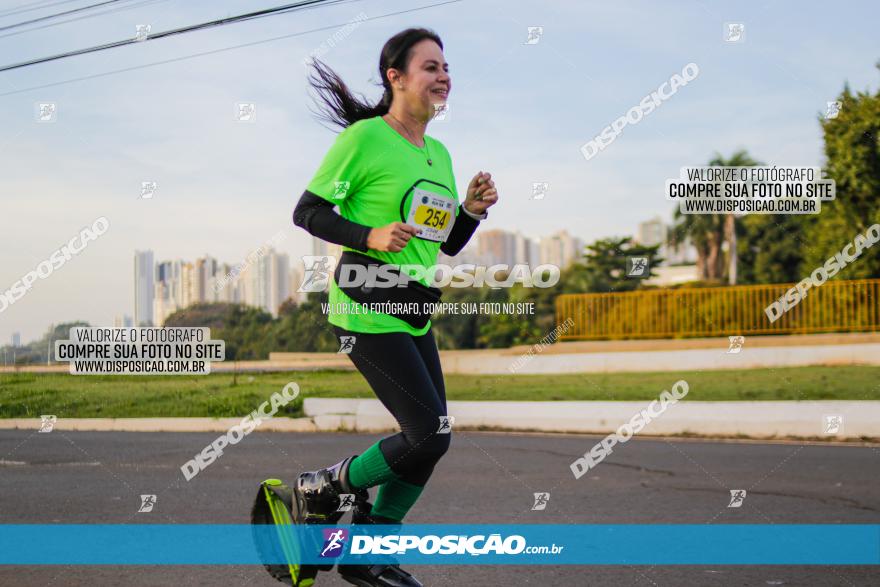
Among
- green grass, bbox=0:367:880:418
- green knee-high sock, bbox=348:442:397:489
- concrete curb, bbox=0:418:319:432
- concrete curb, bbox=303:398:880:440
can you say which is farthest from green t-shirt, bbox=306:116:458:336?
concrete curb, bbox=0:418:319:432

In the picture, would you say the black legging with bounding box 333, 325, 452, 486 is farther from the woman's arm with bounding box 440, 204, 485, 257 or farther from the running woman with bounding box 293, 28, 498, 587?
the woman's arm with bounding box 440, 204, 485, 257

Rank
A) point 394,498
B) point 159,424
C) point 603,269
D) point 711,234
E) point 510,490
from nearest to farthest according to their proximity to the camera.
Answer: point 394,498 → point 510,490 → point 159,424 → point 603,269 → point 711,234

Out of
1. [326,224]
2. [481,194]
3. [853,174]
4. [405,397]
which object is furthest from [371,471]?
[853,174]

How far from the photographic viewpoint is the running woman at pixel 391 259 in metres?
3.29

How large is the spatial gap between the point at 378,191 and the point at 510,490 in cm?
395

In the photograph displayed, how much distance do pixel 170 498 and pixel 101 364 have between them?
5.67 metres

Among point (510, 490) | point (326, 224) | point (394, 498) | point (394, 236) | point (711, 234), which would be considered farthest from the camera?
point (711, 234)

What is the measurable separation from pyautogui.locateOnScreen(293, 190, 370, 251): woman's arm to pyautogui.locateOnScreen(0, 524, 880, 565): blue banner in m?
1.28

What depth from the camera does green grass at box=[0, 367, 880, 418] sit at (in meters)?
13.3

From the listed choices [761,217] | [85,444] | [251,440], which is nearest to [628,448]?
[251,440]

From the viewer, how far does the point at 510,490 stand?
22.4ft

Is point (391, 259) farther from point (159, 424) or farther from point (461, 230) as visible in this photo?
point (159, 424)

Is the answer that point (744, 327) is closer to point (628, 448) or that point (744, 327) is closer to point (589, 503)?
point (628, 448)

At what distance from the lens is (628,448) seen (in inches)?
371
